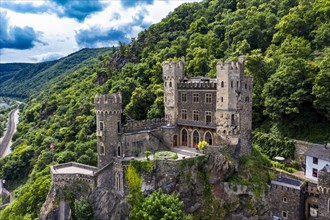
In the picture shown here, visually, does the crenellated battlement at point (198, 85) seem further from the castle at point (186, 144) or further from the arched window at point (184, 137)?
the arched window at point (184, 137)

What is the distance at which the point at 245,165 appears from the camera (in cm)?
3672

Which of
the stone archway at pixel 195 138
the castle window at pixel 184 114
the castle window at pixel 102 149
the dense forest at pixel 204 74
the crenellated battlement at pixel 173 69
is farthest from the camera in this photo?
the dense forest at pixel 204 74

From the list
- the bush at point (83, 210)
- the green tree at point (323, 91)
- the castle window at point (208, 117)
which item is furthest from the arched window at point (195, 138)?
the green tree at point (323, 91)

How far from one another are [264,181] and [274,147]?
317 inches

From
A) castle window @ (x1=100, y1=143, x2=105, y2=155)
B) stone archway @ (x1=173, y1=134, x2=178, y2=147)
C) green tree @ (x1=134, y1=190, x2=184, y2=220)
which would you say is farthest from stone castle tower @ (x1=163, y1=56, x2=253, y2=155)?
green tree @ (x1=134, y1=190, x2=184, y2=220)

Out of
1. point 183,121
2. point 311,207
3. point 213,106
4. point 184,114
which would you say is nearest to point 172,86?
point 184,114

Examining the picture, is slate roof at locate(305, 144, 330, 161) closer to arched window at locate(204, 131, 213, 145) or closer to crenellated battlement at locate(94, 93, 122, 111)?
arched window at locate(204, 131, 213, 145)

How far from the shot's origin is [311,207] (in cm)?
3362

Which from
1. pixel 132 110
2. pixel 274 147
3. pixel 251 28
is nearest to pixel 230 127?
pixel 274 147

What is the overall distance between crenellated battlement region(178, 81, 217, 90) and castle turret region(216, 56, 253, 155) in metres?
1.24

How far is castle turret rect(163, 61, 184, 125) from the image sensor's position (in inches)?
1639

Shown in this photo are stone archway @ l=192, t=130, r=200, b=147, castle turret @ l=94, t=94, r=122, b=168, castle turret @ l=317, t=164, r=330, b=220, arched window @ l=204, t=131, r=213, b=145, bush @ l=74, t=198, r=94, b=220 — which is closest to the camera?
castle turret @ l=317, t=164, r=330, b=220

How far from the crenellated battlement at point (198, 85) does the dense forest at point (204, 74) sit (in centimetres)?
1158

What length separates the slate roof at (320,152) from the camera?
3441cm
